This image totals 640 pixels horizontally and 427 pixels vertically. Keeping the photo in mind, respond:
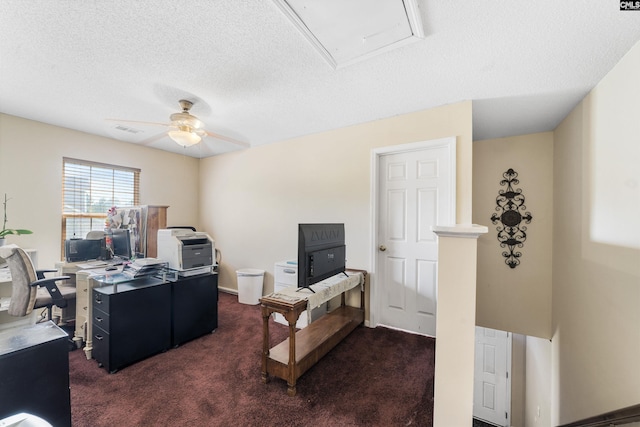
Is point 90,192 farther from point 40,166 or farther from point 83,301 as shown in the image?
point 83,301

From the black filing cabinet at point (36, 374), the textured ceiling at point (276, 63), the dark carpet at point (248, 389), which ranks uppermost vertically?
the textured ceiling at point (276, 63)

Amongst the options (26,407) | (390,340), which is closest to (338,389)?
(390,340)

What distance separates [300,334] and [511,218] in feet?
11.0

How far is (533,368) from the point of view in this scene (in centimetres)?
362

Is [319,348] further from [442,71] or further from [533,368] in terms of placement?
[533,368]

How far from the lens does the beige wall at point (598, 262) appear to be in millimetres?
1761

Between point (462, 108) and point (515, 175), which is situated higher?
point (462, 108)

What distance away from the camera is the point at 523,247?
351 centimetres

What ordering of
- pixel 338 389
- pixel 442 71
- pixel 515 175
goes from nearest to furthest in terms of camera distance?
pixel 338 389 < pixel 442 71 < pixel 515 175

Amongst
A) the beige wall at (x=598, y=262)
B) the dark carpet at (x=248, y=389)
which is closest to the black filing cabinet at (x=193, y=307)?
the dark carpet at (x=248, y=389)

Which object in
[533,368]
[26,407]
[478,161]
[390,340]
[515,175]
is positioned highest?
[478,161]

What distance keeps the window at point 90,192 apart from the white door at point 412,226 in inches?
159

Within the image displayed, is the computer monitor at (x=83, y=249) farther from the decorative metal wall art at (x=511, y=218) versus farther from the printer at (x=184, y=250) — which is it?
the decorative metal wall art at (x=511, y=218)

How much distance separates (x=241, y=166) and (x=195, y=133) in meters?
1.88
